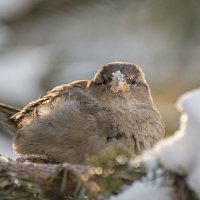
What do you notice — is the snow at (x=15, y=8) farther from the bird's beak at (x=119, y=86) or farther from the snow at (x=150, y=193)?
the snow at (x=150, y=193)

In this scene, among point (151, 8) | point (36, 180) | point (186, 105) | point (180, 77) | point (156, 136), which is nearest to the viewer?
point (186, 105)

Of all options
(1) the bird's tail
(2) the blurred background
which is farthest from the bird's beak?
(1) the bird's tail

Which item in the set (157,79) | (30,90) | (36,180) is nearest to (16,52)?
(30,90)

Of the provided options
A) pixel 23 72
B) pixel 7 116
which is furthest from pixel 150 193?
pixel 23 72

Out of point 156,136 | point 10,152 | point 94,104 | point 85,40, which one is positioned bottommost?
point 156,136

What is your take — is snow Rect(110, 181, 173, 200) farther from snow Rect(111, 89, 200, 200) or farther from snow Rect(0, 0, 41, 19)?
snow Rect(0, 0, 41, 19)

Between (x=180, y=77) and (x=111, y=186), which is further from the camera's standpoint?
(x=180, y=77)

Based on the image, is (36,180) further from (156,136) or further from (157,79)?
(157,79)
